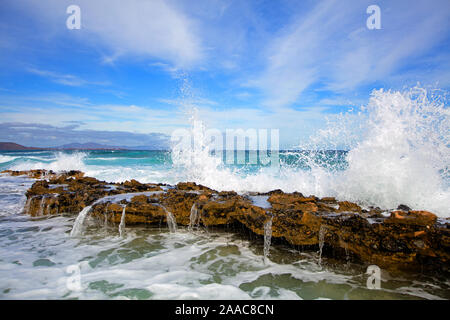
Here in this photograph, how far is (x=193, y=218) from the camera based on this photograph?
15.7ft

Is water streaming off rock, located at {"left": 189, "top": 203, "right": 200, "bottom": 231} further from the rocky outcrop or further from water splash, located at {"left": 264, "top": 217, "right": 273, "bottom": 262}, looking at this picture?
water splash, located at {"left": 264, "top": 217, "right": 273, "bottom": 262}

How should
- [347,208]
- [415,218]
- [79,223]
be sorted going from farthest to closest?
1. [79,223]
2. [347,208]
3. [415,218]

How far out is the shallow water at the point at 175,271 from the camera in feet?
8.89

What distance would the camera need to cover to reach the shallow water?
2.71 m

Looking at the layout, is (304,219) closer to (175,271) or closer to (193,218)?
(175,271)

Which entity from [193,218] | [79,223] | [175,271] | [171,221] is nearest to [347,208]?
[193,218]

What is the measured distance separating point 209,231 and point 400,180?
454cm

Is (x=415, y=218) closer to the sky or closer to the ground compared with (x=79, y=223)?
closer to the sky

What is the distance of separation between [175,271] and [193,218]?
1.57m

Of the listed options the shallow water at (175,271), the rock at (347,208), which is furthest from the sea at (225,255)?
the rock at (347,208)

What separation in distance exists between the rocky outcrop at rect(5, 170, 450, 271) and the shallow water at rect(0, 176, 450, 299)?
240mm

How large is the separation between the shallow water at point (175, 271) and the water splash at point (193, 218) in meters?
0.23

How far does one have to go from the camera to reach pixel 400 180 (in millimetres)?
5504
